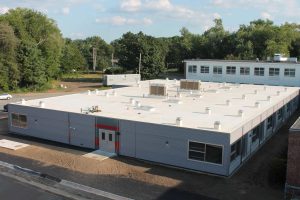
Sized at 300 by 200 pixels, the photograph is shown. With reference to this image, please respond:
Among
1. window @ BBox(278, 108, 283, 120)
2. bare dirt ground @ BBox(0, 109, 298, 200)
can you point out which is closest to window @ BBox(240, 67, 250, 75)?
window @ BBox(278, 108, 283, 120)

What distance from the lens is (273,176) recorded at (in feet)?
79.3

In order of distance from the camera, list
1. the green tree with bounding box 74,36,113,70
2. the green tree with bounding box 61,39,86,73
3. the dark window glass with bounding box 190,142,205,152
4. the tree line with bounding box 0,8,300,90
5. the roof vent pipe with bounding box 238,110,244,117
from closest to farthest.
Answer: the dark window glass with bounding box 190,142,205,152 → the roof vent pipe with bounding box 238,110,244,117 → the tree line with bounding box 0,8,300,90 → the green tree with bounding box 61,39,86,73 → the green tree with bounding box 74,36,113,70

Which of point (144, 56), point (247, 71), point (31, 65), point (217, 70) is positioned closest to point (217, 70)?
point (217, 70)

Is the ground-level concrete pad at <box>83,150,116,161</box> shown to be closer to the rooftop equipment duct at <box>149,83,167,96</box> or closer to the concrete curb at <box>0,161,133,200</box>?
the concrete curb at <box>0,161,133,200</box>

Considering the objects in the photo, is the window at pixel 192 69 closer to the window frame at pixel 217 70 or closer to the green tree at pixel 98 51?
the window frame at pixel 217 70

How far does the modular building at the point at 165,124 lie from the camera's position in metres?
24.9

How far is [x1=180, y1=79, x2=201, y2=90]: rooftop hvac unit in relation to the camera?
42344mm

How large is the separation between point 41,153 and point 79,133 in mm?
3398

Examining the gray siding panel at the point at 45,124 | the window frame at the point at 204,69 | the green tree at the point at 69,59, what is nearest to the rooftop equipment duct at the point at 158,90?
the gray siding panel at the point at 45,124

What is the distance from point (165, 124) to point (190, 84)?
1703 cm

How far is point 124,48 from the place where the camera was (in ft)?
297

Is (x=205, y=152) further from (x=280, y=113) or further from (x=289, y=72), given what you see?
(x=289, y=72)

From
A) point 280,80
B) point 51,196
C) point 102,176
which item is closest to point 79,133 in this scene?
point 102,176

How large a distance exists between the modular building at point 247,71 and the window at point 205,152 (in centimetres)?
3270
